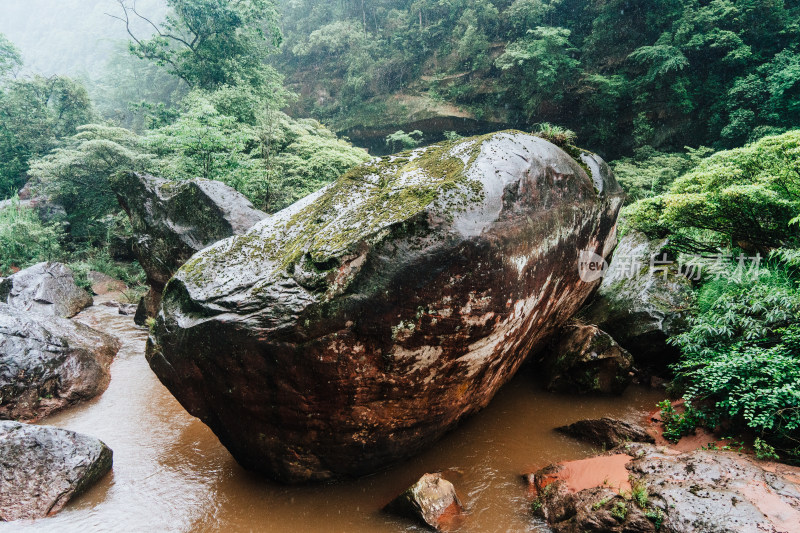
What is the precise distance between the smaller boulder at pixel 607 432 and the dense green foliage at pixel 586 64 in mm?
12270

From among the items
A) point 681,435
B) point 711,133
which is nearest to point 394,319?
point 681,435

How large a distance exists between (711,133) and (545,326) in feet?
45.2

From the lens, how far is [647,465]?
338 centimetres

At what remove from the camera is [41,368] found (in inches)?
222

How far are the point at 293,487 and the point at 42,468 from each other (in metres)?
2.33

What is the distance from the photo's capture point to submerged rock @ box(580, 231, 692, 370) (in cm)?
556

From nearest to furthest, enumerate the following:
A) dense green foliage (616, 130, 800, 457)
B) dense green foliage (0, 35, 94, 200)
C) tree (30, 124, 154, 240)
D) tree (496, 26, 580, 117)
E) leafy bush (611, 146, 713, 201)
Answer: dense green foliage (616, 130, 800, 457) → leafy bush (611, 146, 713, 201) → tree (30, 124, 154, 240) → tree (496, 26, 580, 117) → dense green foliage (0, 35, 94, 200)

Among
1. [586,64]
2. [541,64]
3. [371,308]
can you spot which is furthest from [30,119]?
[586,64]

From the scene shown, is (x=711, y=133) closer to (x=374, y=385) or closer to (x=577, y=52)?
(x=577, y=52)

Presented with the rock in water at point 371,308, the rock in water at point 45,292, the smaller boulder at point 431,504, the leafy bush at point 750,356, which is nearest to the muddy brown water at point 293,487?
the smaller boulder at point 431,504

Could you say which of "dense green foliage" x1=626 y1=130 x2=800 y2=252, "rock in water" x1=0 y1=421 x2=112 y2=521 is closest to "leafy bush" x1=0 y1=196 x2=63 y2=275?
"rock in water" x1=0 y1=421 x2=112 y2=521

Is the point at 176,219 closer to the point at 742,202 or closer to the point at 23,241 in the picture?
the point at 742,202

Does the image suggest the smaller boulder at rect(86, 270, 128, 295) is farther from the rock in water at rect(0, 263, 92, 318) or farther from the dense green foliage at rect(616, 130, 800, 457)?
the dense green foliage at rect(616, 130, 800, 457)

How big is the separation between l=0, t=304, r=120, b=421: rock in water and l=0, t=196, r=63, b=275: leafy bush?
30.8ft
